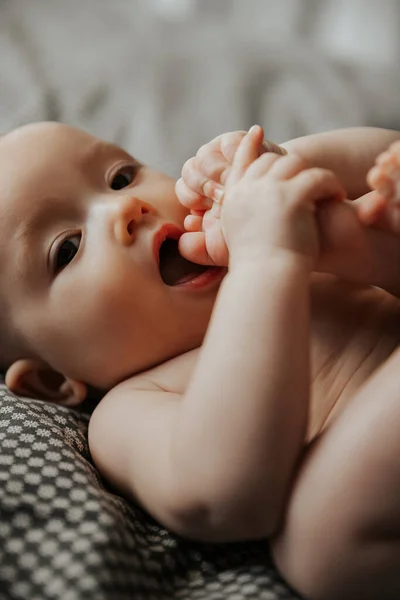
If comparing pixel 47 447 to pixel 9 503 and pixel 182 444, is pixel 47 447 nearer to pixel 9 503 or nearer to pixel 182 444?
pixel 9 503

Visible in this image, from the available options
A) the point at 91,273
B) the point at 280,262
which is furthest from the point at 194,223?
the point at 280,262

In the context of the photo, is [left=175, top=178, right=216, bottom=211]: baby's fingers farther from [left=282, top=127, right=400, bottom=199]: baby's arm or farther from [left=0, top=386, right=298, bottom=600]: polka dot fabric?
[left=0, top=386, right=298, bottom=600]: polka dot fabric

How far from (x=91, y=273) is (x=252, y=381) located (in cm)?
32

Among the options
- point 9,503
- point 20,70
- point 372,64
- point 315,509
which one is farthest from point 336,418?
point 20,70

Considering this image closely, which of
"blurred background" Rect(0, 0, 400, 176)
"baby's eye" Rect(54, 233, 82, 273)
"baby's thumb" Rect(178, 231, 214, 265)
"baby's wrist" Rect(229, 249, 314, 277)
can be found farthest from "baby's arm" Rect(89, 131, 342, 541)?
"blurred background" Rect(0, 0, 400, 176)

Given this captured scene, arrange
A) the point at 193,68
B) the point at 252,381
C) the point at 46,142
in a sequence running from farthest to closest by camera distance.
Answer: the point at 193,68
the point at 46,142
the point at 252,381

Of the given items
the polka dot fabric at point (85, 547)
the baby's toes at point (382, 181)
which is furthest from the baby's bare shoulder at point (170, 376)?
the baby's toes at point (382, 181)

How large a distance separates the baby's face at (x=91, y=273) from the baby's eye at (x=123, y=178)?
35mm

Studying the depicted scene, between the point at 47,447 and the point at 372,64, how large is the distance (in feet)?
3.17

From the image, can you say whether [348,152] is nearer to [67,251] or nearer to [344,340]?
[344,340]

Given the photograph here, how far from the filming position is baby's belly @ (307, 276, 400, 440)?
795 mm

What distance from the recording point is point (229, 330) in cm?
65

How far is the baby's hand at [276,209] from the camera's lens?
653 millimetres

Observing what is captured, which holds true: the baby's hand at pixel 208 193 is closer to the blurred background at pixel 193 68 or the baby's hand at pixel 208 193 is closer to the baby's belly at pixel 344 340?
→ the baby's belly at pixel 344 340
